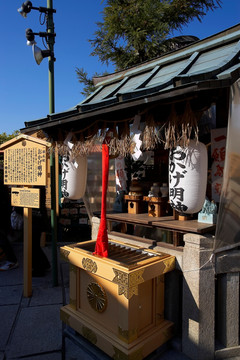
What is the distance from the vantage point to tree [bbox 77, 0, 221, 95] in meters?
12.4

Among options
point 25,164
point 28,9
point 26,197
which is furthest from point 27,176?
point 28,9

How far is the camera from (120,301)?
307 cm

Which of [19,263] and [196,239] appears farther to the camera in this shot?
[19,263]

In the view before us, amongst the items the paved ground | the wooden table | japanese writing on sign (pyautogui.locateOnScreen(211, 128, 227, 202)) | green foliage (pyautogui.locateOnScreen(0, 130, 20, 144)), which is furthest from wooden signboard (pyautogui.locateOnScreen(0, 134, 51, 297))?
green foliage (pyautogui.locateOnScreen(0, 130, 20, 144))

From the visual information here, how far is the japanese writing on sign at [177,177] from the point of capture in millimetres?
3191

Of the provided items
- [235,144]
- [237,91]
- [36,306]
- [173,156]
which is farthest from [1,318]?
[237,91]

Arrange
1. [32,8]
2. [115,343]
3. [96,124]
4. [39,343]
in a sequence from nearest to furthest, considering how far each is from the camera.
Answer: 1. [115,343]
2. [39,343]
3. [96,124]
4. [32,8]

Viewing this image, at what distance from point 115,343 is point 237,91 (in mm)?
3497

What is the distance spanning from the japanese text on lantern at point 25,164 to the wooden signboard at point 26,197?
0.18 m

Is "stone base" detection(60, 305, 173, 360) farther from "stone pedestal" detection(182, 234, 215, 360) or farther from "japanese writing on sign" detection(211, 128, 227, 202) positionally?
"japanese writing on sign" detection(211, 128, 227, 202)

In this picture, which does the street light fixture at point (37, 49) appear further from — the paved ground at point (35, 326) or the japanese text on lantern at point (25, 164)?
the paved ground at point (35, 326)

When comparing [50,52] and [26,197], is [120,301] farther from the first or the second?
[50,52]

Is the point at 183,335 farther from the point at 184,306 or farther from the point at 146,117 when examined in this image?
the point at 146,117

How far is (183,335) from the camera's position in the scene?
3.32 metres
